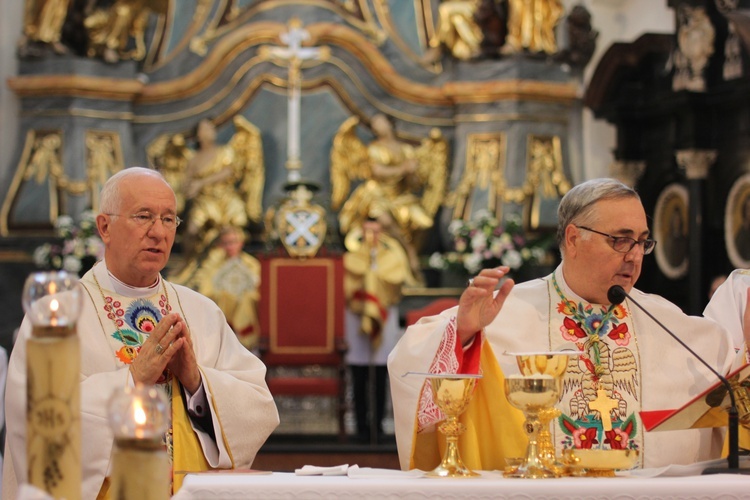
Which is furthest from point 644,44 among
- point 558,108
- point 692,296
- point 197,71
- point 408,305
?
point 197,71

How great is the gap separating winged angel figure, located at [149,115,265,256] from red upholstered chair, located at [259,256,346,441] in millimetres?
2421

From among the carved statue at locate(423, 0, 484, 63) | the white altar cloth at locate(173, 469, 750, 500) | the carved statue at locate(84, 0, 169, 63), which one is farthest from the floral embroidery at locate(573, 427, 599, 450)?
the carved statue at locate(84, 0, 169, 63)

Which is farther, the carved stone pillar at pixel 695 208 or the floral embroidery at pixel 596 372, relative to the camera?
the carved stone pillar at pixel 695 208

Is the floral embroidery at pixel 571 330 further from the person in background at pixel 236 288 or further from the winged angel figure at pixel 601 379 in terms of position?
the person in background at pixel 236 288

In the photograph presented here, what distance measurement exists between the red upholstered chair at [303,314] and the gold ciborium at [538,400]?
23.0 ft

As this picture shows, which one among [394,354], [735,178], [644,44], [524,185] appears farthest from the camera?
[524,185]

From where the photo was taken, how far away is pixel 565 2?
13766 mm

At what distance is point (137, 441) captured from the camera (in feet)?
7.27

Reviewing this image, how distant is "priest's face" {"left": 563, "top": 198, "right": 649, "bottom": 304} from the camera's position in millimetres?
4148

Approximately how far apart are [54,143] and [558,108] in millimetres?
5602

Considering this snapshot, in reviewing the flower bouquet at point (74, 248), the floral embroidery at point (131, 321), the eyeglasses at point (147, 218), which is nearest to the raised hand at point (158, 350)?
the floral embroidery at point (131, 321)

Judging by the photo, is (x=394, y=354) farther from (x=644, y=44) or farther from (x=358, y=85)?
(x=358, y=85)

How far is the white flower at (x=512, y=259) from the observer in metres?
11.7

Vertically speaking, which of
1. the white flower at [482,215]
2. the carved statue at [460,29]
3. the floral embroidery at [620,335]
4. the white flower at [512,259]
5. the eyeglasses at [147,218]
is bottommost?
the floral embroidery at [620,335]
